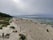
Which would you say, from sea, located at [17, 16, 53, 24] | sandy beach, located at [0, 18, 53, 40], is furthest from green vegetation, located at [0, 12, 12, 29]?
sea, located at [17, 16, 53, 24]

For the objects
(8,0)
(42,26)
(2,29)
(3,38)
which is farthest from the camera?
(8,0)

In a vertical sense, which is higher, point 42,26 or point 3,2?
point 3,2

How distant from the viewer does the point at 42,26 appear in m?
1.79

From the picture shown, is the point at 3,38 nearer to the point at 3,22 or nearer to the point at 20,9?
the point at 3,22

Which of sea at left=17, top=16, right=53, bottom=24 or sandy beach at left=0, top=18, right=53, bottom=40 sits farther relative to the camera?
sea at left=17, top=16, right=53, bottom=24

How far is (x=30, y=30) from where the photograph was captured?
164cm

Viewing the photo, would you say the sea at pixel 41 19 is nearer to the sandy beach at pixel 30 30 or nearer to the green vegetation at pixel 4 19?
the sandy beach at pixel 30 30

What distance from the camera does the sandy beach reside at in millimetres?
1492

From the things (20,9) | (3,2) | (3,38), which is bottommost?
(3,38)

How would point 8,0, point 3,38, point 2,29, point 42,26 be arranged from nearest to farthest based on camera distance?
point 3,38 < point 2,29 < point 42,26 < point 8,0

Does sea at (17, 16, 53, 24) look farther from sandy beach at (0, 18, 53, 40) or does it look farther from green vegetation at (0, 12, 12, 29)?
green vegetation at (0, 12, 12, 29)

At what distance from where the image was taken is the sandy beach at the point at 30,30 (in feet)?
4.90

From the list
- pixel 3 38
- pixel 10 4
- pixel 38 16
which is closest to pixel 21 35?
pixel 3 38

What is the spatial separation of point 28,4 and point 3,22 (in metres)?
0.46
